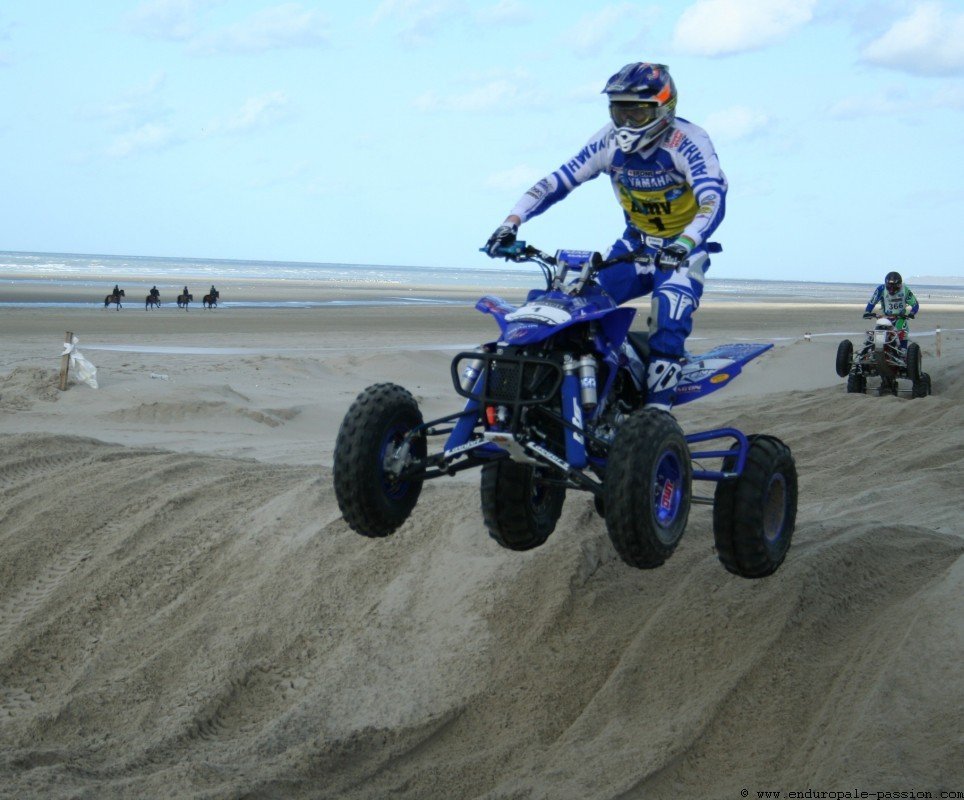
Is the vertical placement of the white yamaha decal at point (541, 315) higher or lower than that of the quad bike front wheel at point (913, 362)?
higher

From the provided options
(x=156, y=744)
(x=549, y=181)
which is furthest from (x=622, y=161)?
(x=156, y=744)

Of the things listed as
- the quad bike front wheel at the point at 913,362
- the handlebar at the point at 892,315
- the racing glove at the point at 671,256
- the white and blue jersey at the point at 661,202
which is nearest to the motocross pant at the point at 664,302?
the white and blue jersey at the point at 661,202

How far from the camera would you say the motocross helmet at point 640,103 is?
564cm

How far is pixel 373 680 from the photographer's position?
580 cm

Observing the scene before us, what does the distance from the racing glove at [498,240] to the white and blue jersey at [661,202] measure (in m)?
0.33

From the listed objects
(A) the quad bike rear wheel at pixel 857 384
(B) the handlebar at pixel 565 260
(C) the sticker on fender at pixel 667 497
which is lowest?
(A) the quad bike rear wheel at pixel 857 384

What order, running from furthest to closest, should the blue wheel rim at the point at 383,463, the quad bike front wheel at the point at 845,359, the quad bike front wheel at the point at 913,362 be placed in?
the quad bike front wheel at the point at 845,359, the quad bike front wheel at the point at 913,362, the blue wheel rim at the point at 383,463

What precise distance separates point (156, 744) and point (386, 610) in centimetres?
150

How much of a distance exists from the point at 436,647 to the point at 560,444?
5.22ft

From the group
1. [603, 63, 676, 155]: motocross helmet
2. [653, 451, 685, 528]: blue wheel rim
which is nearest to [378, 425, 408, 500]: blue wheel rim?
[653, 451, 685, 528]: blue wheel rim

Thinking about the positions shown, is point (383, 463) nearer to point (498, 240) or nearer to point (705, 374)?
point (498, 240)

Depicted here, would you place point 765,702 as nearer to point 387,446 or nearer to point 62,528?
point 387,446

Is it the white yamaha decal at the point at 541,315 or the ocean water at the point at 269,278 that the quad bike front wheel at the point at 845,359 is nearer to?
the white yamaha decal at the point at 541,315

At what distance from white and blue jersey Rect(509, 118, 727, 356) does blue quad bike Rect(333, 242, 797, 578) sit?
0.31 metres
